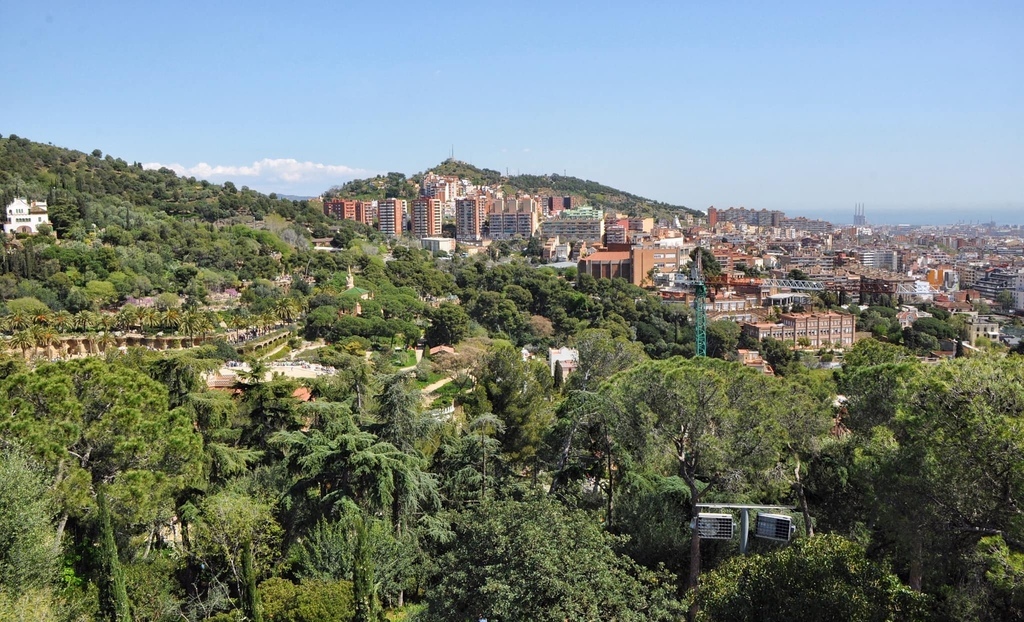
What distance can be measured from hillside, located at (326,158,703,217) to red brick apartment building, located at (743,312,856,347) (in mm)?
72627

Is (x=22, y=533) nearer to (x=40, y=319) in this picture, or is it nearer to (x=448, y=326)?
(x=40, y=319)

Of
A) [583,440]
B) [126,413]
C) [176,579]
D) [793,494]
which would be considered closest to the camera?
[126,413]

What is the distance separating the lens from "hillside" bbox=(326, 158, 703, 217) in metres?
116

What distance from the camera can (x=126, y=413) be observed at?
950 cm

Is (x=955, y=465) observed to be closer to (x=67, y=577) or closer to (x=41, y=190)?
(x=67, y=577)

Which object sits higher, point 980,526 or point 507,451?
point 980,526

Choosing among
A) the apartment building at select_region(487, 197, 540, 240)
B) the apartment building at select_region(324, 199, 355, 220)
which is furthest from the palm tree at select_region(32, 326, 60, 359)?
the apartment building at select_region(487, 197, 540, 240)

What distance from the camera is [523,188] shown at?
139750 millimetres

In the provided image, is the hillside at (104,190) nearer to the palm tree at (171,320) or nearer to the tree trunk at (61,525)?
the palm tree at (171,320)

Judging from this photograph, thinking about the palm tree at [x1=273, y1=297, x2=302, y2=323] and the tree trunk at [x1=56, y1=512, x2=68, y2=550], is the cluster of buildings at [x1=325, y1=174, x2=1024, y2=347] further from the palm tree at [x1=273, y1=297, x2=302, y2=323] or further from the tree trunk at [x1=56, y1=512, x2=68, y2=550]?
the tree trunk at [x1=56, y1=512, x2=68, y2=550]

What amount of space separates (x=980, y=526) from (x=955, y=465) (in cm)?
60

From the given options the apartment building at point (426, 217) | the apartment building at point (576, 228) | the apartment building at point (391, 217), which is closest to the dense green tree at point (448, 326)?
the apartment building at point (576, 228)

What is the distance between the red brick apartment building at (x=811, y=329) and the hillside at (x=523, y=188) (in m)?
72.6

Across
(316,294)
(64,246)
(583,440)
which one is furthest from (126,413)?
(64,246)
